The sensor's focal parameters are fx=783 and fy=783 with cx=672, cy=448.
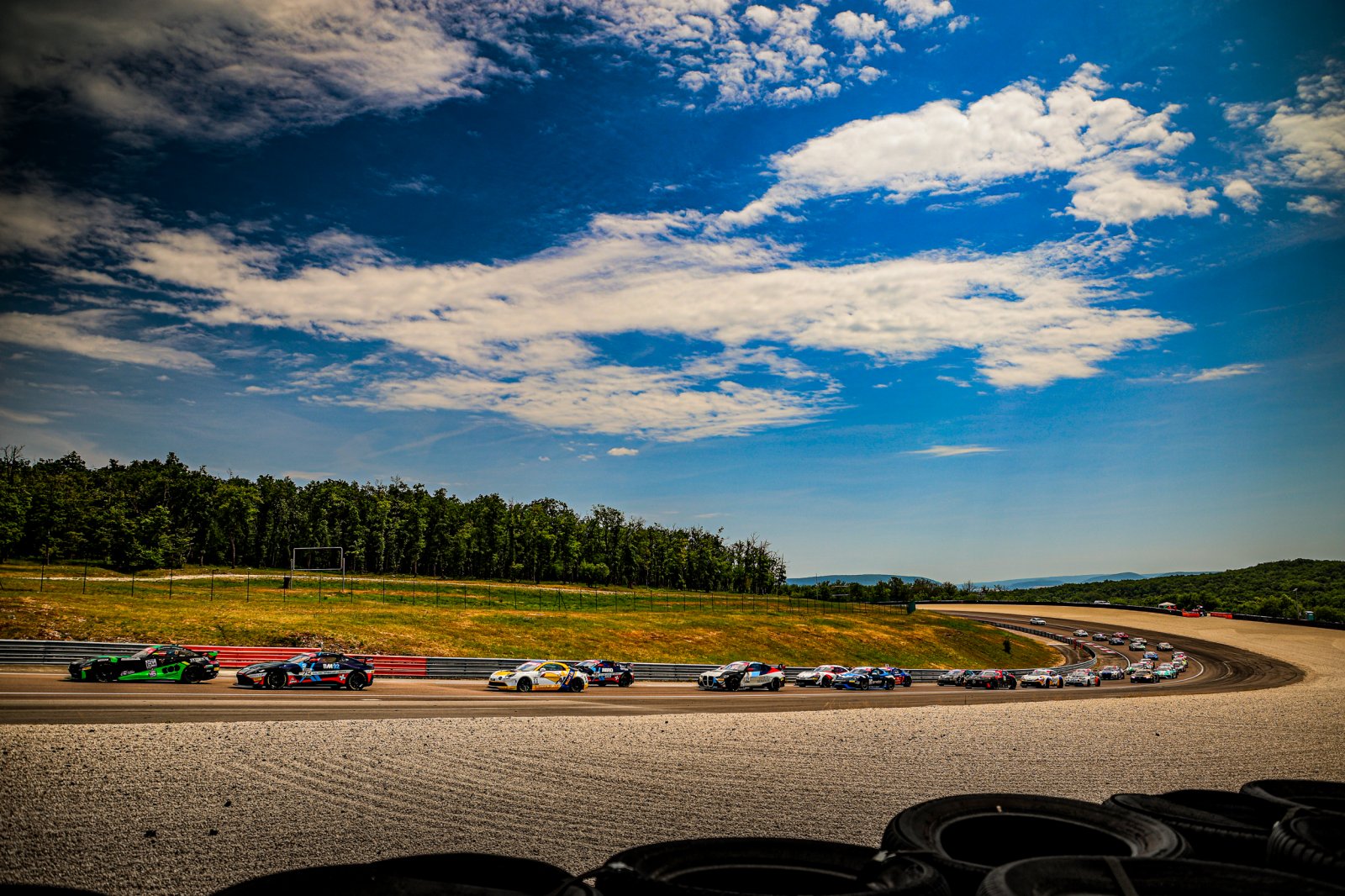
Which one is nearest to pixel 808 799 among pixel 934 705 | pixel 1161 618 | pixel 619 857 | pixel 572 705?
pixel 619 857

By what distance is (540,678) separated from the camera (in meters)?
34.8

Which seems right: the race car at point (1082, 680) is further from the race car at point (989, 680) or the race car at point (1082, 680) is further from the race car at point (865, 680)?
the race car at point (865, 680)

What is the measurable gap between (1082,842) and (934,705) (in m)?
27.9

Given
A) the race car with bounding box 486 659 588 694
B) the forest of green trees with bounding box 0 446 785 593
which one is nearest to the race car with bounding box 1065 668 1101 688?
the race car with bounding box 486 659 588 694

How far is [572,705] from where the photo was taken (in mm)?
27859

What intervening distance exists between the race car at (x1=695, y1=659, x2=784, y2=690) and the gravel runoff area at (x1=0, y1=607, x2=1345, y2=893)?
1590cm

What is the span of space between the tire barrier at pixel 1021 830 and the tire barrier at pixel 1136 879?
3.71 ft

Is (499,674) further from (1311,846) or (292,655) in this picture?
(1311,846)

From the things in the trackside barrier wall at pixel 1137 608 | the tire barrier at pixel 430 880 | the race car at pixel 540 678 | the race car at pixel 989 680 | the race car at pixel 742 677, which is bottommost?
the trackside barrier wall at pixel 1137 608

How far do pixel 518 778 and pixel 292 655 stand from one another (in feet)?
101

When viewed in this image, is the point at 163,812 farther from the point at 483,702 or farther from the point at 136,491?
the point at 136,491

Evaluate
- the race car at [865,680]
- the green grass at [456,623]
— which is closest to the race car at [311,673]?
the green grass at [456,623]

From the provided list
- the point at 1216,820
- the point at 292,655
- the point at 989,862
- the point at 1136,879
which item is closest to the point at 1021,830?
the point at 989,862

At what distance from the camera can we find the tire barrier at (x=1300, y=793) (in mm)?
6234
